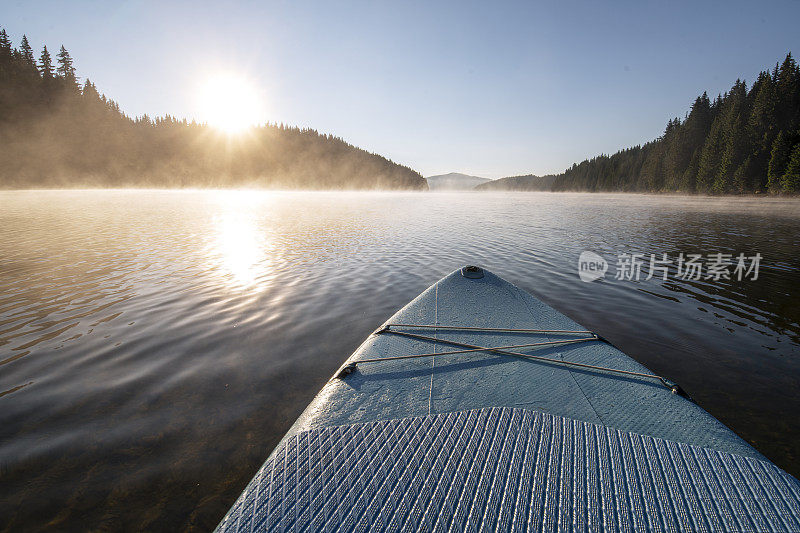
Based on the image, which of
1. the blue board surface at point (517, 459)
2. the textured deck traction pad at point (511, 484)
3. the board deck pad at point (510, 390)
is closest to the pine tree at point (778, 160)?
the board deck pad at point (510, 390)

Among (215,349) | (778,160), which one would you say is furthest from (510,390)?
(778,160)

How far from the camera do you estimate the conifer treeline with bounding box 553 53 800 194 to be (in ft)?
164

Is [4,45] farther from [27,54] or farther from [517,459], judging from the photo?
[517,459]

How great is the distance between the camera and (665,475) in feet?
6.32

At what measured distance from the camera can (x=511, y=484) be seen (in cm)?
185

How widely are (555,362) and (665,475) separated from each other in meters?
1.62

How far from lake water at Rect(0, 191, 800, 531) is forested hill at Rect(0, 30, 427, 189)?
309ft

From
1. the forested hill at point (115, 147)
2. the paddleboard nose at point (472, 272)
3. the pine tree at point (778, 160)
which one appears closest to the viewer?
the paddleboard nose at point (472, 272)

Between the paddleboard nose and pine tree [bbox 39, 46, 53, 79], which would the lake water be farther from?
pine tree [bbox 39, 46, 53, 79]

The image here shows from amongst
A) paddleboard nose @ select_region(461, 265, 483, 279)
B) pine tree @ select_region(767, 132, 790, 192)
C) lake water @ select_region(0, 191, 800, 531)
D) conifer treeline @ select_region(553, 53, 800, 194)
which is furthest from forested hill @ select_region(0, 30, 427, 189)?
pine tree @ select_region(767, 132, 790, 192)

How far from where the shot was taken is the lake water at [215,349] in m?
2.86

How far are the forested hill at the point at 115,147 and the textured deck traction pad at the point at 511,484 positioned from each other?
4039 inches

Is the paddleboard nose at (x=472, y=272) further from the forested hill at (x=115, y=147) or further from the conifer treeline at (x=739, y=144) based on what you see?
the forested hill at (x=115, y=147)

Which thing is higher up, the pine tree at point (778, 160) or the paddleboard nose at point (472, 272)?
the pine tree at point (778, 160)
